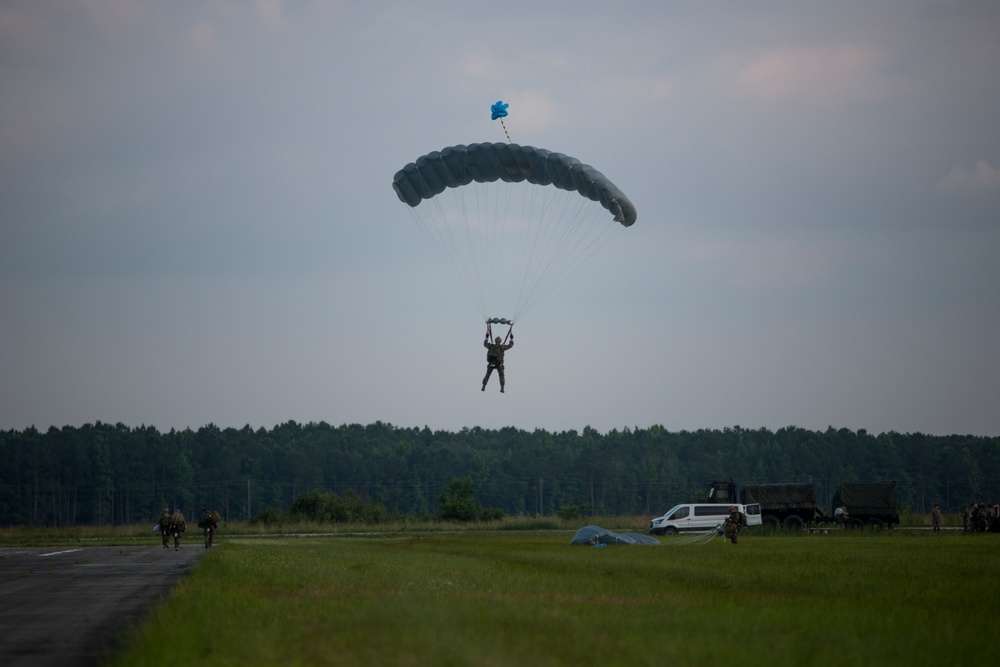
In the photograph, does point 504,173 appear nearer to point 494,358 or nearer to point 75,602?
point 494,358

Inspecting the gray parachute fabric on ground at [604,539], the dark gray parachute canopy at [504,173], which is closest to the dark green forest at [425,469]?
the gray parachute fabric on ground at [604,539]

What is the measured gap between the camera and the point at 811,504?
181ft

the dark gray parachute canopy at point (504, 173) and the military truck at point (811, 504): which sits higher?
the dark gray parachute canopy at point (504, 173)

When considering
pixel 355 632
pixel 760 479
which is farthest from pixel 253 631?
pixel 760 479

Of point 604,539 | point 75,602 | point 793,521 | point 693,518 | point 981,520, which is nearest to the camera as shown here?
point 75,602

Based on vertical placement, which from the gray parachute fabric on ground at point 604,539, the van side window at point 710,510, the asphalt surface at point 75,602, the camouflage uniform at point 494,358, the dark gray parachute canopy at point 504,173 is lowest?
the gray parachute fabric on ground at point 604,539

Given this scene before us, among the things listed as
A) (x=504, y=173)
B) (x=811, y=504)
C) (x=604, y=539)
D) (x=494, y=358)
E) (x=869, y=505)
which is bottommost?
(x=604, y=539)

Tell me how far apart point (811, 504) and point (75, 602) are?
138 ft

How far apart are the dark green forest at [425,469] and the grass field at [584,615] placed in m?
129

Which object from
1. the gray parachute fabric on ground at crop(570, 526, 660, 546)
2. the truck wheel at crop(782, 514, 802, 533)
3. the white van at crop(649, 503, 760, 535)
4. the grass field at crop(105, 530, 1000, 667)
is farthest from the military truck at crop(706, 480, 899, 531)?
the grass field at crop(105, 530, 1000, 667)

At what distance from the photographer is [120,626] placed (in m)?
15.8

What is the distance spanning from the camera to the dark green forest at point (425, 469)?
155125mm

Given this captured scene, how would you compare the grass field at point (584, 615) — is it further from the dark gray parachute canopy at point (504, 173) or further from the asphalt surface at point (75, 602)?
the dark gray parachute canopy at point (504, 173)

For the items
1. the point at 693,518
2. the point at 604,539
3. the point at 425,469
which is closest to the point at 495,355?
the point at 604,539
